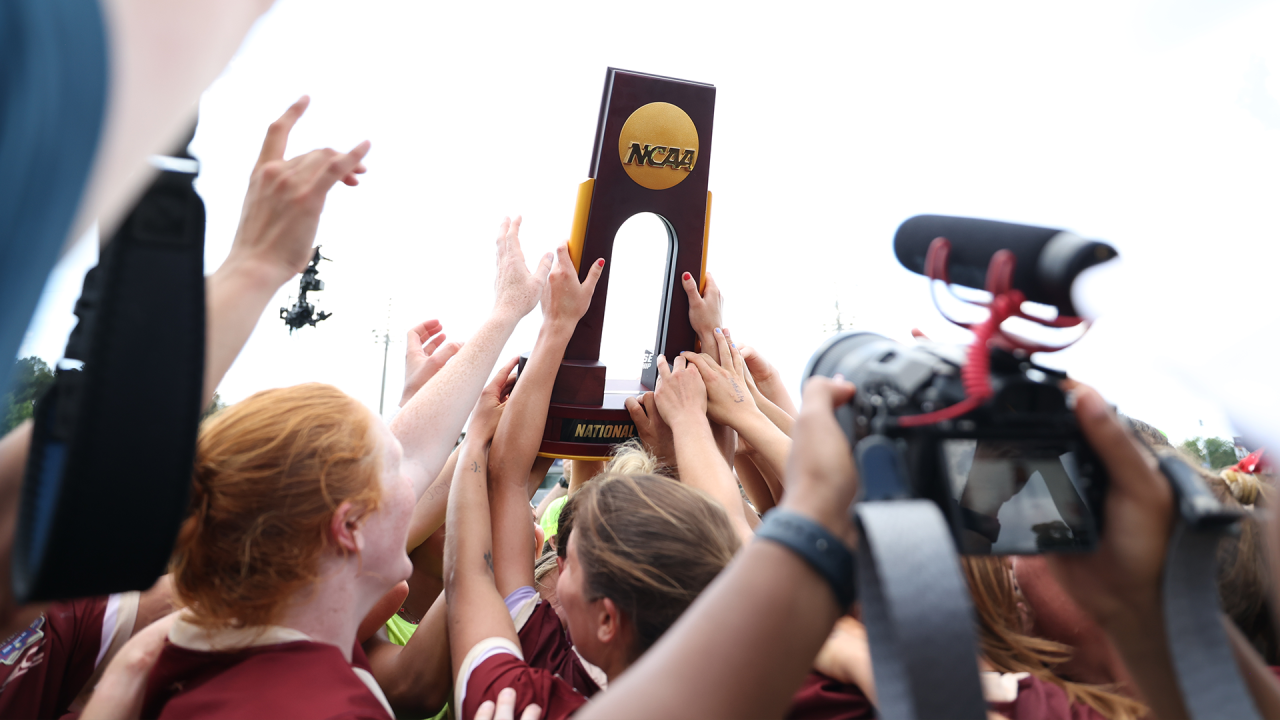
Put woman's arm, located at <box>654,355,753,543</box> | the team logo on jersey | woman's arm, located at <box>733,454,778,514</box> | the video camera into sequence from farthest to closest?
woman's arm, located at <box>733,454,778,514</box>, woman's arm, located at <box>654,355,753,543</box>, the team logo on jersey, the video camera

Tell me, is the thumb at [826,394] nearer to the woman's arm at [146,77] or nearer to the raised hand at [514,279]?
the woman's arm at [146,77]

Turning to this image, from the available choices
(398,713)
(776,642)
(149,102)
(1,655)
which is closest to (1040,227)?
(776,642)

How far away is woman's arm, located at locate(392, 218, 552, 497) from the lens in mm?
1736

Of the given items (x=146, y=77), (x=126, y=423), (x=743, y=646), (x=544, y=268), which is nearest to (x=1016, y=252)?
(x=743, y=646)

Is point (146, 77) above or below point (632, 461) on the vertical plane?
above

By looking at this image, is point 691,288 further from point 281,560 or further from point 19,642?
point 19,642

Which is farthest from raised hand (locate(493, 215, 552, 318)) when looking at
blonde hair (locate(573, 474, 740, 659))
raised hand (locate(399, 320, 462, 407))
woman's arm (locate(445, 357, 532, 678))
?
blonde hair (locate(573, 474, 740, 659))

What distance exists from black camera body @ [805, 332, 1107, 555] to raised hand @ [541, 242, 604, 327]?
1.37 metres

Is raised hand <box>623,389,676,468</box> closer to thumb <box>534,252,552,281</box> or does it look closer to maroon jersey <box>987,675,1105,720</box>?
thumb <box>534,252,552,281</box>

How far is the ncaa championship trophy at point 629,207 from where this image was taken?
2.22 m

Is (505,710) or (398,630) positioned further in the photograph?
(398,630)

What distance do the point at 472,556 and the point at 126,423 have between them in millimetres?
1161

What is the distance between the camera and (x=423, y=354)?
7.64 feet

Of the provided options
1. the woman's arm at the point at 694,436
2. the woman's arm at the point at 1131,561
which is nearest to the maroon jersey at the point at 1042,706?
the woman's arm at the point at 1131,561
